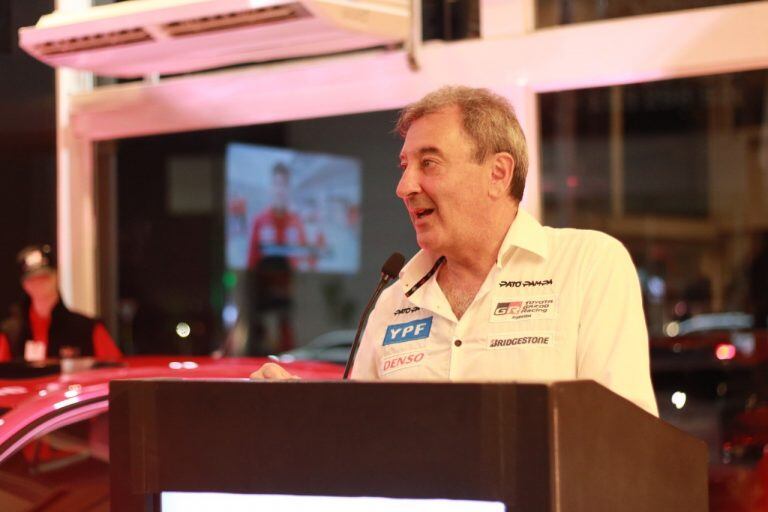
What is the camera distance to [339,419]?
1.16 metres

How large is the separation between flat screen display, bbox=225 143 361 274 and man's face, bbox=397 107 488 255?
12.9ft

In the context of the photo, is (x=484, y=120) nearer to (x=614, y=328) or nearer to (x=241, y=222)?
(x=614, y=328)

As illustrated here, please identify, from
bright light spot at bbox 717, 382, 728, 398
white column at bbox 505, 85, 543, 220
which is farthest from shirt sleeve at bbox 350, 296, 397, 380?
bright light spot at bbox 717, 382, 728, 398

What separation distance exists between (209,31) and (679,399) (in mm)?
4720

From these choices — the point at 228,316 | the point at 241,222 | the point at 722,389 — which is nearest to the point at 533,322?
the point at 241,222

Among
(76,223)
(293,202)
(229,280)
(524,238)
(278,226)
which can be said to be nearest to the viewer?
(524,238)

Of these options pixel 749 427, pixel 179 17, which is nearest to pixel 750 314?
pixel 749 427

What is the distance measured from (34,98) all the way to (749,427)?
3.83 metres

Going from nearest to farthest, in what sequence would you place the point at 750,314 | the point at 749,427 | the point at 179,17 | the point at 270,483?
the point at 270,483, the point at 179,17, the point at 749,427, the point at 750,314

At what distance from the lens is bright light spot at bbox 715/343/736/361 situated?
6811 mm

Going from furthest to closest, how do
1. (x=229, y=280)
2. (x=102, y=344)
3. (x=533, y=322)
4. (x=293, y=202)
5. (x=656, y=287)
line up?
(x=656, y=287) < (x=229, y=280) < (x=293, y=202) < (x=102, y=344) < (x=533, y=322)

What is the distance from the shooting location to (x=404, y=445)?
1123mm

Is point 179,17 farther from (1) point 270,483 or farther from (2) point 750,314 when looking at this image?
(2) point 750,314

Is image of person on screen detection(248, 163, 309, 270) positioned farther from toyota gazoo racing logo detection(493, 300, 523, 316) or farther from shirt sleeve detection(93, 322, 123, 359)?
toyota gazoo racing logo detection(493, 300, 523, 316)
